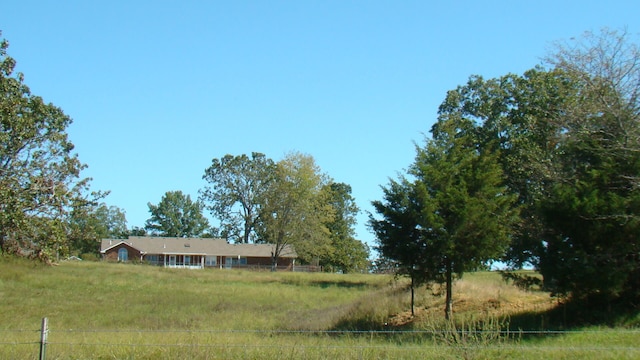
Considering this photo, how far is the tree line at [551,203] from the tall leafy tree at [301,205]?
39644mm

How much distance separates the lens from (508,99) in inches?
1487

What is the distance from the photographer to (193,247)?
288ft

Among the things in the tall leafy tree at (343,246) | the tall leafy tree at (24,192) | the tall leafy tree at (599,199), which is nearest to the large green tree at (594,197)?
the tall leafy tree at (599,199)

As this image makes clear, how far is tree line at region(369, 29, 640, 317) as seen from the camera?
17.4 meters

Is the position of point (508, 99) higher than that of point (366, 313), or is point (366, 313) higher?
point (508, 99)

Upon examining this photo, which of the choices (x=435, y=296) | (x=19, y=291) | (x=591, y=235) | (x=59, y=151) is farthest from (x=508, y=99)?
(x=19, y=291)

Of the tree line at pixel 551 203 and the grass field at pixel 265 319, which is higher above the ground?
the tree line at pixel 551 203

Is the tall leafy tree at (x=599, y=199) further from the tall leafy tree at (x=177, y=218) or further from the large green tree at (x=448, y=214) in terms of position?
the tall leafy tree at (x=177, y=218)

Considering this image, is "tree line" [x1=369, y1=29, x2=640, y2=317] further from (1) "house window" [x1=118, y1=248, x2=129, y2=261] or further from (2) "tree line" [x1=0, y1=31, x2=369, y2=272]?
(1) "house window" [x1=118, y1=248, x2=129, y2=261]

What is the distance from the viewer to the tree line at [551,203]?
57.0ft

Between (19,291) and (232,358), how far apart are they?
31408 millimetres

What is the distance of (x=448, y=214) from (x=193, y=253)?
224 ft

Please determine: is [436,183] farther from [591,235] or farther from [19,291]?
[19,291]

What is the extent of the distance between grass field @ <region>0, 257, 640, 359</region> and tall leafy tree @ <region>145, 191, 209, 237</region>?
59.8 meters
